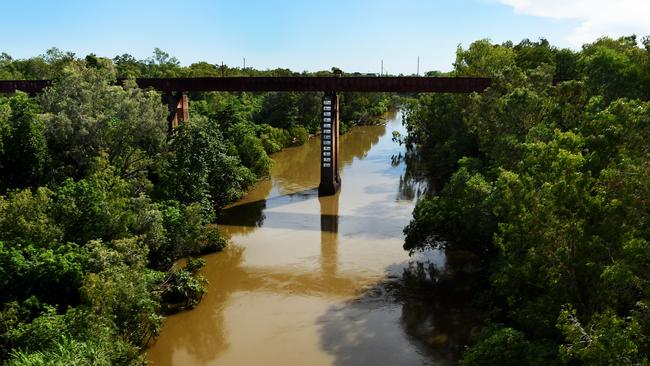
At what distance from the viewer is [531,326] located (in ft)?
47.5

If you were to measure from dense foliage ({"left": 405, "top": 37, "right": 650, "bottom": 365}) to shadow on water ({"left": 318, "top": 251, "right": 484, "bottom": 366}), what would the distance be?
1.78 metres

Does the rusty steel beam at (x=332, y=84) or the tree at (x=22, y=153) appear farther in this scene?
the rusty steel beam at (x=332, y=84)

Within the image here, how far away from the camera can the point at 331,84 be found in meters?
39.0

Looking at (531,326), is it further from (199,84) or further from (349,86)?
(199,84)

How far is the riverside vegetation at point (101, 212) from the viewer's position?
1559cm

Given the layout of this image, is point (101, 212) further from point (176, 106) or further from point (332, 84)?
point (176, 106)

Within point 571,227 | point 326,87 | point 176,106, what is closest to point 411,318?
point 571,227

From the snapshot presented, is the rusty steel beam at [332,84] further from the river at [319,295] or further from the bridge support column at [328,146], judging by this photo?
the river at [319,295]

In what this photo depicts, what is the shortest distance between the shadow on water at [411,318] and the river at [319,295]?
45mm

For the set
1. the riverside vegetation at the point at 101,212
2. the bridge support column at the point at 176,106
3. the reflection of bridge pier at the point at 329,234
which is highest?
the bridge support column at the point at 176,106

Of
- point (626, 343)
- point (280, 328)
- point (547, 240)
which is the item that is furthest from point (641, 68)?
point (280, 328)

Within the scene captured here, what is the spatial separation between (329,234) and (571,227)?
770 inches

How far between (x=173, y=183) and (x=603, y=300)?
22.0m

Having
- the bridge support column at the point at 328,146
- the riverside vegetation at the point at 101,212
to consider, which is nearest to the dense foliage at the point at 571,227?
the riverside vegetation at the point at 101,212
